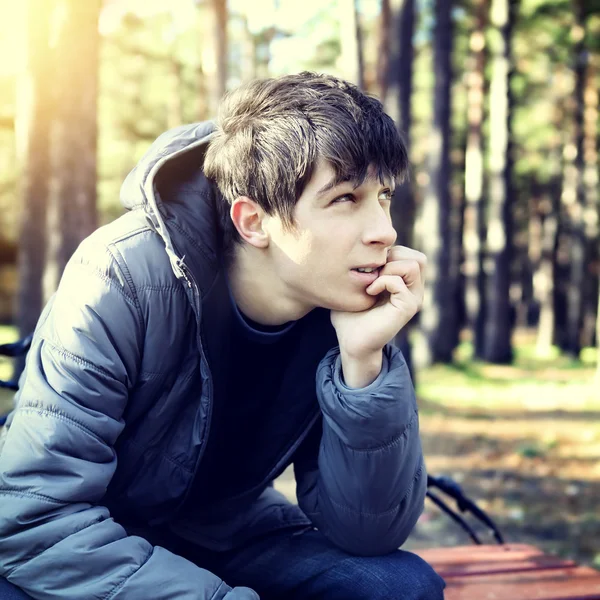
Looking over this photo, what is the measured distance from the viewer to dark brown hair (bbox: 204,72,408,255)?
2.34 m

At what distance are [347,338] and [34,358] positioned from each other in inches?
35.0

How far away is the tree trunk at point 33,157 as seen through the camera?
31.5 ft

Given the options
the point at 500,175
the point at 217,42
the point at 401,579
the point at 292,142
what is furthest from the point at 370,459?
the point at 500,175

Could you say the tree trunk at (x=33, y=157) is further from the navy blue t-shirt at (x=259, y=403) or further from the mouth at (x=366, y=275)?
the mouth at (x=366, y=275)

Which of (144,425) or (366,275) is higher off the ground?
(366,275)

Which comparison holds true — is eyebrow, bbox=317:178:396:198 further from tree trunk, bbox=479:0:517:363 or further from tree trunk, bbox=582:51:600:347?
tree trunk, bbox=582:51:600:347

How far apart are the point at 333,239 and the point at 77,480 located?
3.16 ft

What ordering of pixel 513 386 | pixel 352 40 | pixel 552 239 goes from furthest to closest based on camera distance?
pixel 552 239 < pixel 513 386 < pixel 352 40

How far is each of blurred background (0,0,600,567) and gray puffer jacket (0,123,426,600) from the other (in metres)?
3.54

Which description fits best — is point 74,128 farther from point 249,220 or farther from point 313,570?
point 313,570

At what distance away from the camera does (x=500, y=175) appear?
55.5 ft

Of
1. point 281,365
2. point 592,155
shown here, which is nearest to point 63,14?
point 281,365

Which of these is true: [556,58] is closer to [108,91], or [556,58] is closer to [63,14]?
[108,91]

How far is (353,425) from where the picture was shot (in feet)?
7.41
